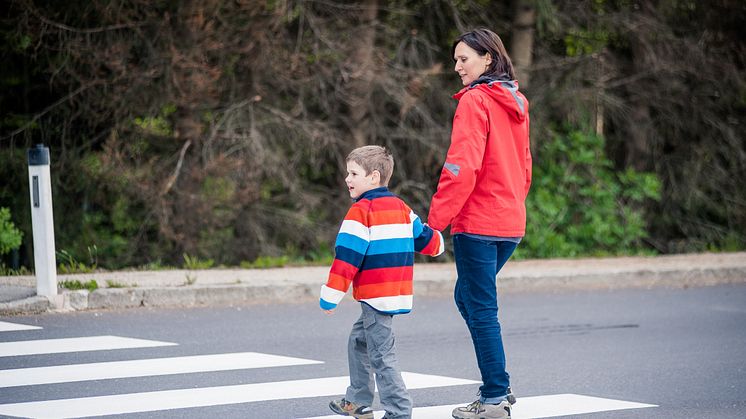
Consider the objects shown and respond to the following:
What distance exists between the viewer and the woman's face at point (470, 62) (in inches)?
220

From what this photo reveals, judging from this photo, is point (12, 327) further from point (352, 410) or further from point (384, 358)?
point (384, 358)

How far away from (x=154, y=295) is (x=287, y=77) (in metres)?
5.92

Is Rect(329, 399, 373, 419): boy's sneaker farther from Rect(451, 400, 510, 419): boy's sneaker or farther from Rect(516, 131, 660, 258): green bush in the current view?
Rect(516, 131, 660, 258): green bush

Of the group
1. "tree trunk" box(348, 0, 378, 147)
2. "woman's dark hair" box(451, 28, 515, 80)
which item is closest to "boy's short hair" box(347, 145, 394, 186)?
"woman's dark hair" box(451, 28, 515, 80)

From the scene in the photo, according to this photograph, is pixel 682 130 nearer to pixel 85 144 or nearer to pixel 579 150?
pixel 579 150

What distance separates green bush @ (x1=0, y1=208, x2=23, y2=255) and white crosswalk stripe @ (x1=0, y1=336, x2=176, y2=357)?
5.26 meters

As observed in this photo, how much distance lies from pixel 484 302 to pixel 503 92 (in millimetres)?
1109

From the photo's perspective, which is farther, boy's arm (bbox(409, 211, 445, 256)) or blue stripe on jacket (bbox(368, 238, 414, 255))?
boy's arm (bbox(409, 211, 445, 256))

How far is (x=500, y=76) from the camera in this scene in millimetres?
5613

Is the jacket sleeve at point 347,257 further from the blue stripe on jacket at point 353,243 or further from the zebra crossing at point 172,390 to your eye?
the zebra crossing at point 172,390

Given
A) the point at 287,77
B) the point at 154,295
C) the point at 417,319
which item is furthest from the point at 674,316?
the point at 287,77

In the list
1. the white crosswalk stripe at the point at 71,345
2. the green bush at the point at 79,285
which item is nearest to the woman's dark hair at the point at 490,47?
the white crosswalk stripe at the point at 71,345

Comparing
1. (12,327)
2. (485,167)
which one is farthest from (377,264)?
(12,327)

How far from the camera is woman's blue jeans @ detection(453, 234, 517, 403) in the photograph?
5.52 meters
